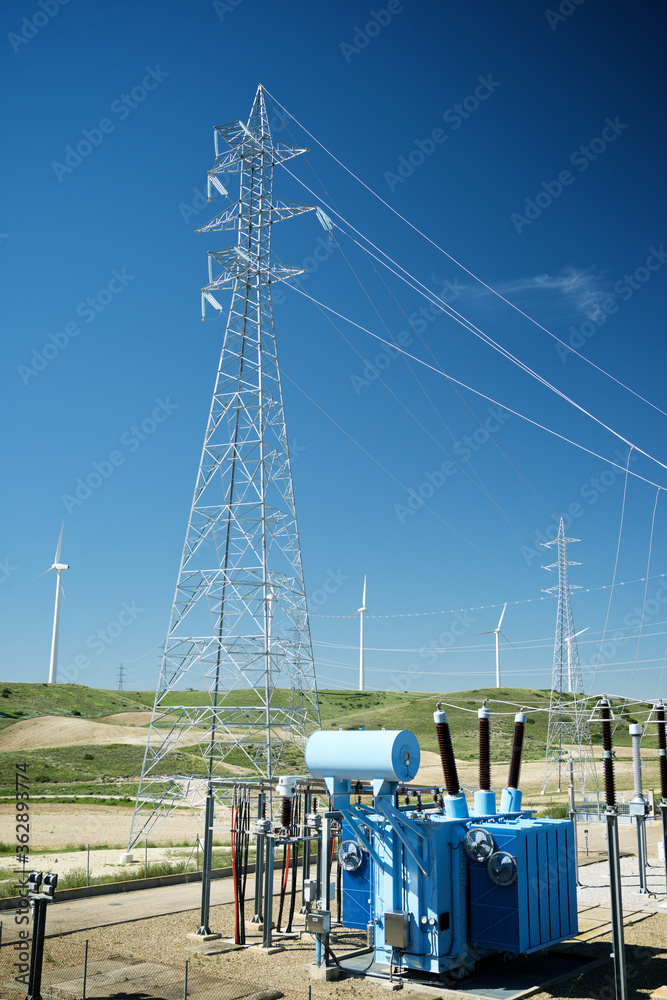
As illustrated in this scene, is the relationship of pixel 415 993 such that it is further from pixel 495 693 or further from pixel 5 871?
pixel 495 693

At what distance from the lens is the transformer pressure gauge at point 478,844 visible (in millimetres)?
15812

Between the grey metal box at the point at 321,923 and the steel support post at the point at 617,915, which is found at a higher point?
the steel support post at the point at 617,915

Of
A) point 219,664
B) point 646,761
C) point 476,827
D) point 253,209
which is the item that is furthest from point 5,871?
point 646,761

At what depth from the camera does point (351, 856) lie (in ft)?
55.9

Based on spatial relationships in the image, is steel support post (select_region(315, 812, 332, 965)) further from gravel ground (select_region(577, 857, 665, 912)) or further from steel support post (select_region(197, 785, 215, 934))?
gravel ground (select_region(577, 857, 665, 912))

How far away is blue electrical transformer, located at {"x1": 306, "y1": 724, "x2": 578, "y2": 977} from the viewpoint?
15.4m

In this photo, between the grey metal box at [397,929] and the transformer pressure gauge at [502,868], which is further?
the transformer pressure gauge at [502,868]

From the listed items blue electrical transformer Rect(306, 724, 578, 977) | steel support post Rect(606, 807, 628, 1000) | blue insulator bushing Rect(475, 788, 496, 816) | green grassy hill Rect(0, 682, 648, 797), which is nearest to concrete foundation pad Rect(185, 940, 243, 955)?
blue electrical transformer Rect(306, 724, 578, 977)

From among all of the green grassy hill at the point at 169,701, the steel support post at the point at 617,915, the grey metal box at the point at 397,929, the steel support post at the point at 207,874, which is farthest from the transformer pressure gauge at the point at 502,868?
the green grassy hill at the point at 169,701

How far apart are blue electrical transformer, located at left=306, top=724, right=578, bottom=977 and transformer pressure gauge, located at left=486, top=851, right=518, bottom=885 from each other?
0.02m

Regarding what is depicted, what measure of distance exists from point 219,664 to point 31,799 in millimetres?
37724

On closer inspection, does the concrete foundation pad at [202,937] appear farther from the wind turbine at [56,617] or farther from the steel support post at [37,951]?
the wind turbine at [56,617]

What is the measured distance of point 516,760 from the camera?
19.2 metres

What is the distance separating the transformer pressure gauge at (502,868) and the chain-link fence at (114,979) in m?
4.42
